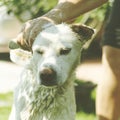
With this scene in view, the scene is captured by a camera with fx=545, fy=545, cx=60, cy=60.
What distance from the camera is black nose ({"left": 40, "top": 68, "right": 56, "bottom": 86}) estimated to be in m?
2.91

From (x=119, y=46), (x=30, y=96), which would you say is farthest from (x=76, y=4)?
(x=119, y=46)

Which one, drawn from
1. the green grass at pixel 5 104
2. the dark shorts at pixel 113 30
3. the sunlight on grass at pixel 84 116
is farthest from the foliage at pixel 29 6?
the dark shorts at pixel 113 30

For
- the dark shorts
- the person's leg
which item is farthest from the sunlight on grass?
the dark shorts

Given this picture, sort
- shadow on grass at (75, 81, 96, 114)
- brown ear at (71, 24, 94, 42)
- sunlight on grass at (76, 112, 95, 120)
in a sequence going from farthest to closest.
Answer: shadow on grass at (75, 81, 96, 114) → sunlight on grass at (76, 112, 95, 120) → brown ear at (71, 24, 94, 42)

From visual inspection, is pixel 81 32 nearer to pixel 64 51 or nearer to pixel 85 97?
pixel 64 51

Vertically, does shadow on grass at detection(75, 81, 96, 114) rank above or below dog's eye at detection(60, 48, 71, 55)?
below

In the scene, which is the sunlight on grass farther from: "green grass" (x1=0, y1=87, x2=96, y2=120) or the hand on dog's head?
the hand on dog's head

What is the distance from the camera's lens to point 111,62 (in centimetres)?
438

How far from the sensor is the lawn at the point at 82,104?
6.72 metres

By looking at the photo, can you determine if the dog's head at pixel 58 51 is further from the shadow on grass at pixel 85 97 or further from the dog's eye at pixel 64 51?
the shadow on grass at pixel 85 97

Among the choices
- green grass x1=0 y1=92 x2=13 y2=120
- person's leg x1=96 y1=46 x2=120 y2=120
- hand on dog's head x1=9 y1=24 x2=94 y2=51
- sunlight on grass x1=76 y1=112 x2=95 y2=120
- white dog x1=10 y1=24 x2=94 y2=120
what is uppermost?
hand on dog's head x1=9 y1=24 x2=94 y2=51

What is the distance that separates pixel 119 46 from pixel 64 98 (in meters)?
1.20

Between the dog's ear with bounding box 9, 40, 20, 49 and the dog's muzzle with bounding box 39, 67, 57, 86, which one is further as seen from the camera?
the dog's ear with bounding box 9, 40, 20, 49

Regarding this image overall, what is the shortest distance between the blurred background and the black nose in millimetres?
2202
